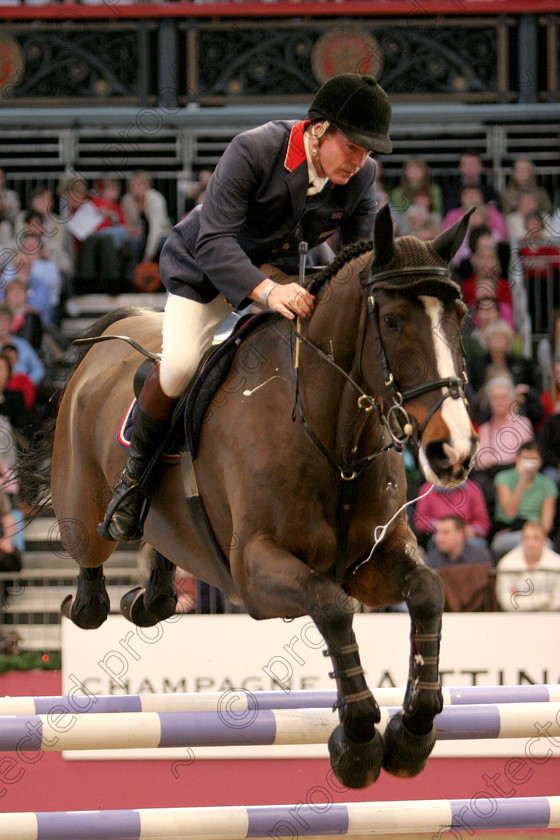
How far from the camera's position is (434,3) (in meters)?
13.4

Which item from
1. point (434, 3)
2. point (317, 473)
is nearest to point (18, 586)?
point (317, 473)

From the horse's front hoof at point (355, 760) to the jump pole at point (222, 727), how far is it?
5.7 inches

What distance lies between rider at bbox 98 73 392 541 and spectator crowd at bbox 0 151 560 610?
1.78 meters

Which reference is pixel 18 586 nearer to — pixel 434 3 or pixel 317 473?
pixel 317 473

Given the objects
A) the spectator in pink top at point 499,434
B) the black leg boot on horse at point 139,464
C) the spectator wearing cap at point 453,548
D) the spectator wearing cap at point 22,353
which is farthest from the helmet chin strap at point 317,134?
the spectator wearing cap at point 22,353

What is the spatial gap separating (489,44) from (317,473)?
11.2 m

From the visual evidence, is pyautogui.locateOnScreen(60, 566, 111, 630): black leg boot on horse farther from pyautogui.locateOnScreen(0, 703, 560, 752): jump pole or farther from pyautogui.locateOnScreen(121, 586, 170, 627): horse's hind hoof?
pyautogui.locateOnScreen(0, 703, 560, 752): jump pole

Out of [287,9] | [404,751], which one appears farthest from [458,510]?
[287,9]

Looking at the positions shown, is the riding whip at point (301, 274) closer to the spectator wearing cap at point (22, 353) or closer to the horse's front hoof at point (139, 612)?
the horse's front hoof at point (139, 612)

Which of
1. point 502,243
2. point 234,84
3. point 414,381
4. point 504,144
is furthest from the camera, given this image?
point 234,84

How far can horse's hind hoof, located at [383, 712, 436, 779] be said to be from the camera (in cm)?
324

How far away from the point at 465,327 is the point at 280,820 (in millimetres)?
4785

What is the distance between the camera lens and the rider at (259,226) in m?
3.53

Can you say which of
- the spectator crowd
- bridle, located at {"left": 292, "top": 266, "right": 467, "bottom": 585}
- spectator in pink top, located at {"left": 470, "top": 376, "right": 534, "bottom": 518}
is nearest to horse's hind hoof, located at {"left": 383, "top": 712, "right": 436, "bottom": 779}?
bridle, located at {"left": 292, "top": 266, "right": 467, "bottom": 585}
